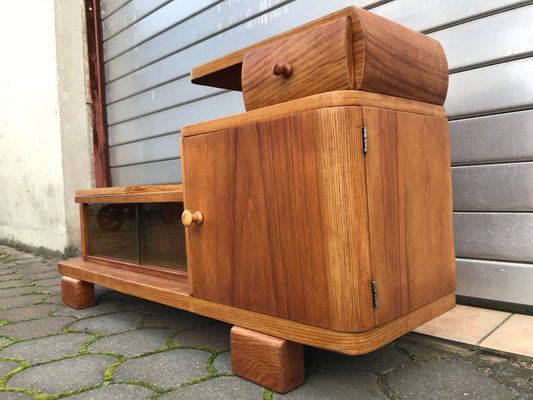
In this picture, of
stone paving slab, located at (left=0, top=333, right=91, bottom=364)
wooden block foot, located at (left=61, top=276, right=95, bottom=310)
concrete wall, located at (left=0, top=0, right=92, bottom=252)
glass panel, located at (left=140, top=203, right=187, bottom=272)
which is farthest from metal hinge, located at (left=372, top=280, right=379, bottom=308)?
concrete wall, located at (left=0, top=0, right=92, bottom=252)

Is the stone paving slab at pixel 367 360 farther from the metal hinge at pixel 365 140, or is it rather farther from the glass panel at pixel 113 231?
the glass panel at pixel 113 231

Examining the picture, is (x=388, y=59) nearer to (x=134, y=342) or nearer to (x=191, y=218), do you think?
(x=191, y=218)

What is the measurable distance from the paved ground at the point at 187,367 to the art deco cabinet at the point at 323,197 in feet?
0.35

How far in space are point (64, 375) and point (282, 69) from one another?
0.98 meters

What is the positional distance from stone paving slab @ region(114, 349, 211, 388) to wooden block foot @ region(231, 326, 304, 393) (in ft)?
0.43

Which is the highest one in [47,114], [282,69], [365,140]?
[47,114]

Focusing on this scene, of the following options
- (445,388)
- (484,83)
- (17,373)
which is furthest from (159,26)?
(445,388)

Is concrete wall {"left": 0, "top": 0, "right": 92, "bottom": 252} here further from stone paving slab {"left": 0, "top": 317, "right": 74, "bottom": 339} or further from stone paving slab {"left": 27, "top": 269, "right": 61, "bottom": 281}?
stone paving slab {"left": 0, "top": 317, "right": 74, "bottom": 339}

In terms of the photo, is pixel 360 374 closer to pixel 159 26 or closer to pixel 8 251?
pixel 159 26

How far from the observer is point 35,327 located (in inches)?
64.5

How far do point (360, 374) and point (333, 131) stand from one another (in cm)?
62

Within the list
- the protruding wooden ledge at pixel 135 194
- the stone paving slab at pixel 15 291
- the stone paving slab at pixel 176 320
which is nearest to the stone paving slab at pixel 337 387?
the stone paving slab at pixel 176 320

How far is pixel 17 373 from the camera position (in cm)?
121

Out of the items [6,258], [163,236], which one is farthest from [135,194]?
[6,258]
